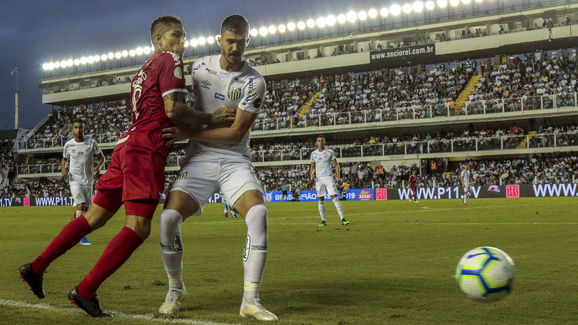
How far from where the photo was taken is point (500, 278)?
18.8 feet

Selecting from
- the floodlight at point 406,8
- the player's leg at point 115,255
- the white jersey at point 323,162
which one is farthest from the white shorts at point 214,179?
the floodlight at point 406,8

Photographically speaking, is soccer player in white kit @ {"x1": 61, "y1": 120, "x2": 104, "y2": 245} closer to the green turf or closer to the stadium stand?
the green turf

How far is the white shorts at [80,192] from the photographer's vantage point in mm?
15148

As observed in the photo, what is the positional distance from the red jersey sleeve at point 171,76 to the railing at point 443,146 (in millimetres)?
46448

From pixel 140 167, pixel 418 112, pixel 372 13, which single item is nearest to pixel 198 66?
pixel 140 167

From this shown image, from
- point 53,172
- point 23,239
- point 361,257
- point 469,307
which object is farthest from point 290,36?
point 469,307

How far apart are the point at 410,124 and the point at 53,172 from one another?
36445 millimetres

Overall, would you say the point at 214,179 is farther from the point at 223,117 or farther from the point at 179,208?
the point at 223,117

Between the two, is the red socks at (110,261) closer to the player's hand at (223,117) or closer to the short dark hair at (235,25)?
the player's hand at (223,117)

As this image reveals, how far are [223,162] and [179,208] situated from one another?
1.91 ft

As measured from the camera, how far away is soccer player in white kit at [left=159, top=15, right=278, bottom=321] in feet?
19.5

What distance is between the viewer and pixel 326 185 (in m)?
20.8

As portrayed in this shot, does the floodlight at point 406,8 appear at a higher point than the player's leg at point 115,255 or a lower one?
higher

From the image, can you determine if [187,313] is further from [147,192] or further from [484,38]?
[484,38]
